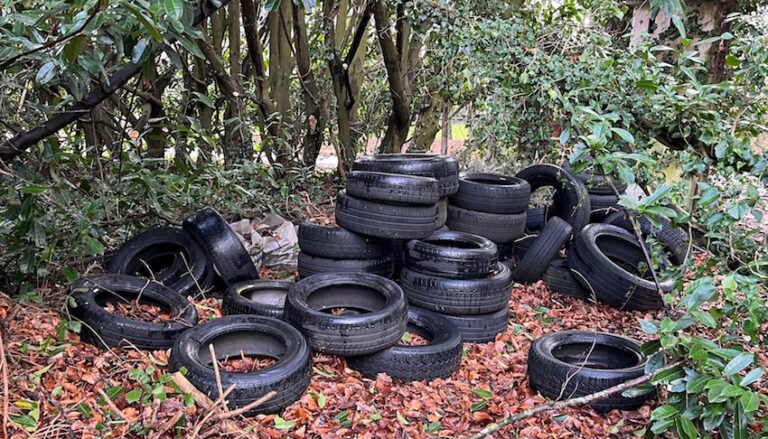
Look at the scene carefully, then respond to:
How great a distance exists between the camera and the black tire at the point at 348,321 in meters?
3.26

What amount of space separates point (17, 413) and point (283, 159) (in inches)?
180

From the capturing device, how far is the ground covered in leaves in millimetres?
2559

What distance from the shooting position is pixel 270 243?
509 cm

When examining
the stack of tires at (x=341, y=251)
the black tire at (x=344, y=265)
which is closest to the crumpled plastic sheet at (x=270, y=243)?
the black tire at (x=344, y=265)

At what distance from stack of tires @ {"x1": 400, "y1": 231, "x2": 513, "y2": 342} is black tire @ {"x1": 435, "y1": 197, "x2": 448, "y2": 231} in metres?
0.65

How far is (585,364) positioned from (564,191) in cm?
224

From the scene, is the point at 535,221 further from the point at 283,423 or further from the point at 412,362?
the point at 283,423

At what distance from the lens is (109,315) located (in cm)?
327

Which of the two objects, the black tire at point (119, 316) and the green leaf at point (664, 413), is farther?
the black tire at point (119, 316)

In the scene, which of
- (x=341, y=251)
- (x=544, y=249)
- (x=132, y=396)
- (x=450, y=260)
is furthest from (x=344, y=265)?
(x=132, y=396)

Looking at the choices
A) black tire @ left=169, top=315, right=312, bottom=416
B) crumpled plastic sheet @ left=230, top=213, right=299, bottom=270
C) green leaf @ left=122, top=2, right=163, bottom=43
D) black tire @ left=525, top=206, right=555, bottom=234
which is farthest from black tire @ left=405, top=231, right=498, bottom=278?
green leaf @ left=122, top=2, right=163, bottom=43

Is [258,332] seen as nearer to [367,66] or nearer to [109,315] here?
[109,315]

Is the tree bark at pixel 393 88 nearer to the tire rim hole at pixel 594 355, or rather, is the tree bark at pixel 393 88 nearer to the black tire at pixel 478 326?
the black tire at pixel 478 326

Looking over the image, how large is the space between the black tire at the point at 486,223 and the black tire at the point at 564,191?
545 millimetres
